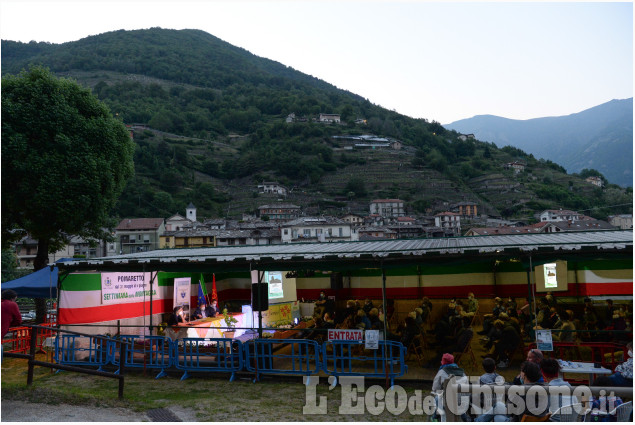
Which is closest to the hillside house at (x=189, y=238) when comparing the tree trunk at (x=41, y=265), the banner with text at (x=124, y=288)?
the tree trunk at (x=41, y=265)

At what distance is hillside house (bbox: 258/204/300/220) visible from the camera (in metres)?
→ 117

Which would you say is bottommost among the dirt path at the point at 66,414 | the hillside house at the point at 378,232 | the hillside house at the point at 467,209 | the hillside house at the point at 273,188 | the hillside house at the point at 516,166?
the dirt path at the point at 66,414

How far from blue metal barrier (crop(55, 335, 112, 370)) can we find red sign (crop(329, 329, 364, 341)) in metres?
4.74

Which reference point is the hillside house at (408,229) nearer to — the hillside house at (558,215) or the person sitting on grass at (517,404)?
the hillside house at (558,215)

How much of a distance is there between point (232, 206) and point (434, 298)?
117632 mm

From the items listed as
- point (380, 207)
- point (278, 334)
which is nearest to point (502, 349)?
point (278, 334)

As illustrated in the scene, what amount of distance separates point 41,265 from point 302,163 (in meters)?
133

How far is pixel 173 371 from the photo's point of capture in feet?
31.2

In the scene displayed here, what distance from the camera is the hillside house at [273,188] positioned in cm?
13738

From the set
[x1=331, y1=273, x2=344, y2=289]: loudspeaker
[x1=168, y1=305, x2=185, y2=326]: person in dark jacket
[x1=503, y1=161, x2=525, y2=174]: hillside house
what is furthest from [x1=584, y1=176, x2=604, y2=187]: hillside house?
[x1=168, y1=305, x2=185, y2=326]: person in dark jacket

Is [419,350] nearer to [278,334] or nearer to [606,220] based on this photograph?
[278,334]

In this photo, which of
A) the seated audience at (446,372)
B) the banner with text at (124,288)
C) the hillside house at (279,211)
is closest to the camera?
the seated audience at (446,372)

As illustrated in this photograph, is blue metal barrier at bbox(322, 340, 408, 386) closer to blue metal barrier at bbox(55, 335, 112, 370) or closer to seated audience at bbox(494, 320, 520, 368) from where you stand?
seated audience at bbox(494, 320, 520, 368)

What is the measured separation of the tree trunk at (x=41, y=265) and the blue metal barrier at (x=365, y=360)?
10.3 metres
